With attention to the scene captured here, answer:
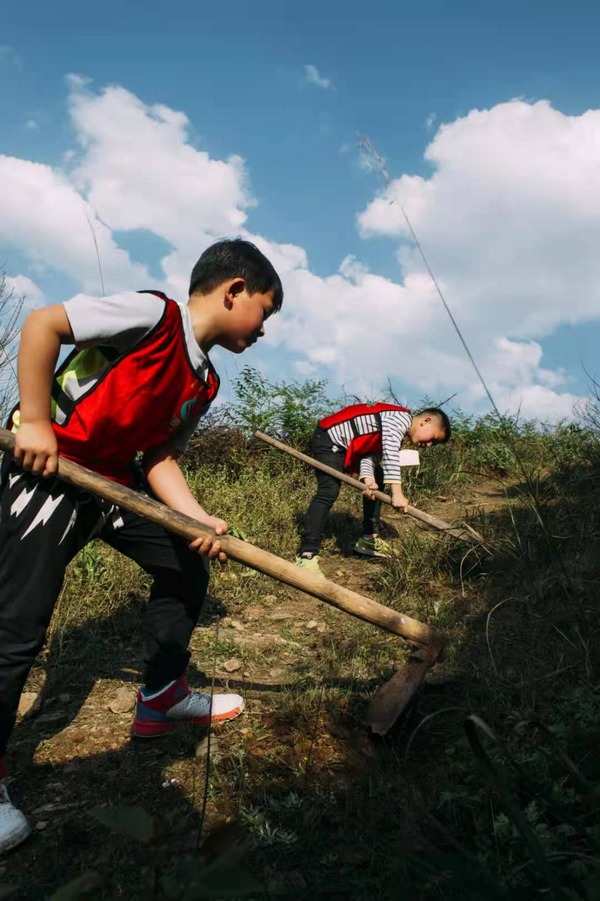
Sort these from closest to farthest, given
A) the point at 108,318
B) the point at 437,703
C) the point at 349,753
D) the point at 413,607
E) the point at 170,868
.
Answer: the point at 170,868 < the point at 108,318 < the point at 349,753 < the point at 437,703 < the point at 413,607

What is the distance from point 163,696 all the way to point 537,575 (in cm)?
208

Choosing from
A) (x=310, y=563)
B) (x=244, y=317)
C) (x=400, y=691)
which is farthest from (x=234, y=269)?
(x=310, y=563)

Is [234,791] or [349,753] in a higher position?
[349,753]

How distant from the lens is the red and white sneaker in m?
2.55

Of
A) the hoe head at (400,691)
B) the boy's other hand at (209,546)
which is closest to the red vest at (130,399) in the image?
the boy's other hand at (209,546)

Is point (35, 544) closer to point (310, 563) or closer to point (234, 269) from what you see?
point (234, 269)

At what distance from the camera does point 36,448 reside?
205 cm

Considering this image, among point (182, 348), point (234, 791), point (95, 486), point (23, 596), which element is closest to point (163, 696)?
point (234, 791)

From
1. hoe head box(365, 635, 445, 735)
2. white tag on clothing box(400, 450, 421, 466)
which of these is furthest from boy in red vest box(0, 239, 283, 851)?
white tag on clothing box(400, 450, 421, 466)

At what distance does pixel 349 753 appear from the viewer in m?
2.22

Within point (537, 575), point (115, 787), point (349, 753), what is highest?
point (537, 575)

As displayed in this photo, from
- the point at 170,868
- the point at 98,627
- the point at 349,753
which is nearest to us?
the point at 170,868

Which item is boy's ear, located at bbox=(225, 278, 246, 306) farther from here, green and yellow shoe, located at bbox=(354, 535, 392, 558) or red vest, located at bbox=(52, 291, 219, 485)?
green and yellow shoe, located at bbox=(354, 535, 392, 558)

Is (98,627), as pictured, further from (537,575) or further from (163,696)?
(537,575)
